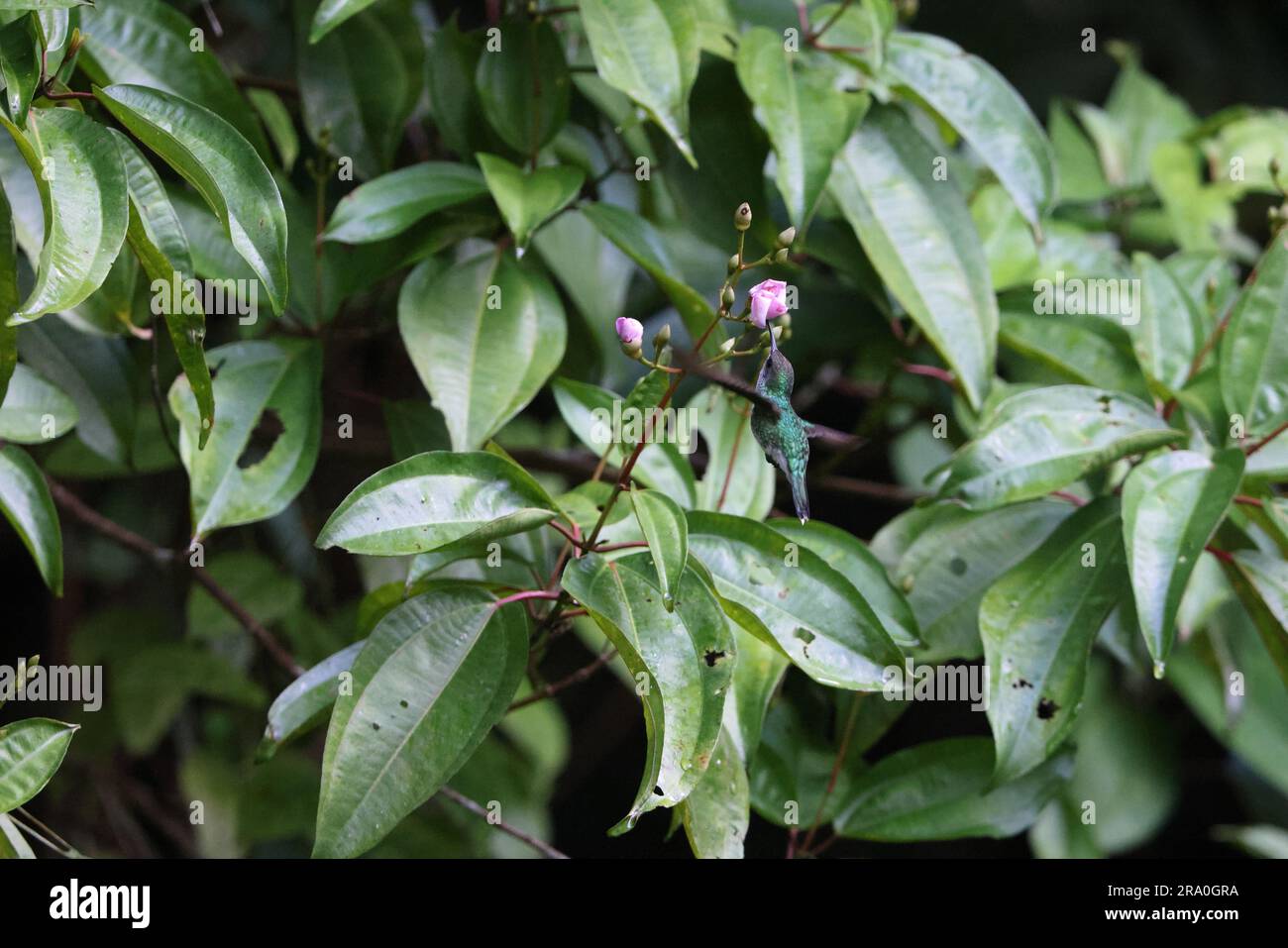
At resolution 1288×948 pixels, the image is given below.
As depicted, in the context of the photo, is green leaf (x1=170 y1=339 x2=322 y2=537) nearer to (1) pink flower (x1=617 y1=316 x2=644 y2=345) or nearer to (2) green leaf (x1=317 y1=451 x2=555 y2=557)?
(2) green leaf (x1=317 y1=451 x2=555 y2=557)

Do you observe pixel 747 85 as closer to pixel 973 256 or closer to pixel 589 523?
pixel 973 256

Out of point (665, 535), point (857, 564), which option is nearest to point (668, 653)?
point (665, 535)

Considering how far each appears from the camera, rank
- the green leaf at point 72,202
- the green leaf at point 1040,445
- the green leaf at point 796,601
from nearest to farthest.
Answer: the green leaf at point 72,202 → the green leaf at point 796,601 → the green leaf at point 1040,445

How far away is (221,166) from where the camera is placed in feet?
2.45

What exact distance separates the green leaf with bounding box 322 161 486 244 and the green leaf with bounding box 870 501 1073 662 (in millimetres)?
459

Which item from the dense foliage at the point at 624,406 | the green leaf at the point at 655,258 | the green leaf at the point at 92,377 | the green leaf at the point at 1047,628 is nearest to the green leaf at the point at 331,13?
the dense foliage at the point at 624,406

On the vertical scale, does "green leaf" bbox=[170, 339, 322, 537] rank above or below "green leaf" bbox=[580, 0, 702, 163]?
below

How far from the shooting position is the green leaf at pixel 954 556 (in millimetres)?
940

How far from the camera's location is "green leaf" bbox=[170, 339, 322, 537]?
0.85 m

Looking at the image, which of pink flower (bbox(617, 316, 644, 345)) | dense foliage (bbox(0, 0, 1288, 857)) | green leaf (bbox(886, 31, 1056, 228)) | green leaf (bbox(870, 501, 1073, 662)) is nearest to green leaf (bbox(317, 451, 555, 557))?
dense foliage (bbox(0, 0, 1288, 857))

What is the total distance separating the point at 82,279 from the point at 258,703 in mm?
828

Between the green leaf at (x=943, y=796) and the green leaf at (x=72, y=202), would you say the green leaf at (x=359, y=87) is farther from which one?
the green leaf at (x=943, y=796)

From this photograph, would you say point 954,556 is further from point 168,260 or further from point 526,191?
point 168,260

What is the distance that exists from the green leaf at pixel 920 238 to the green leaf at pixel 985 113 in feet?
0.12
